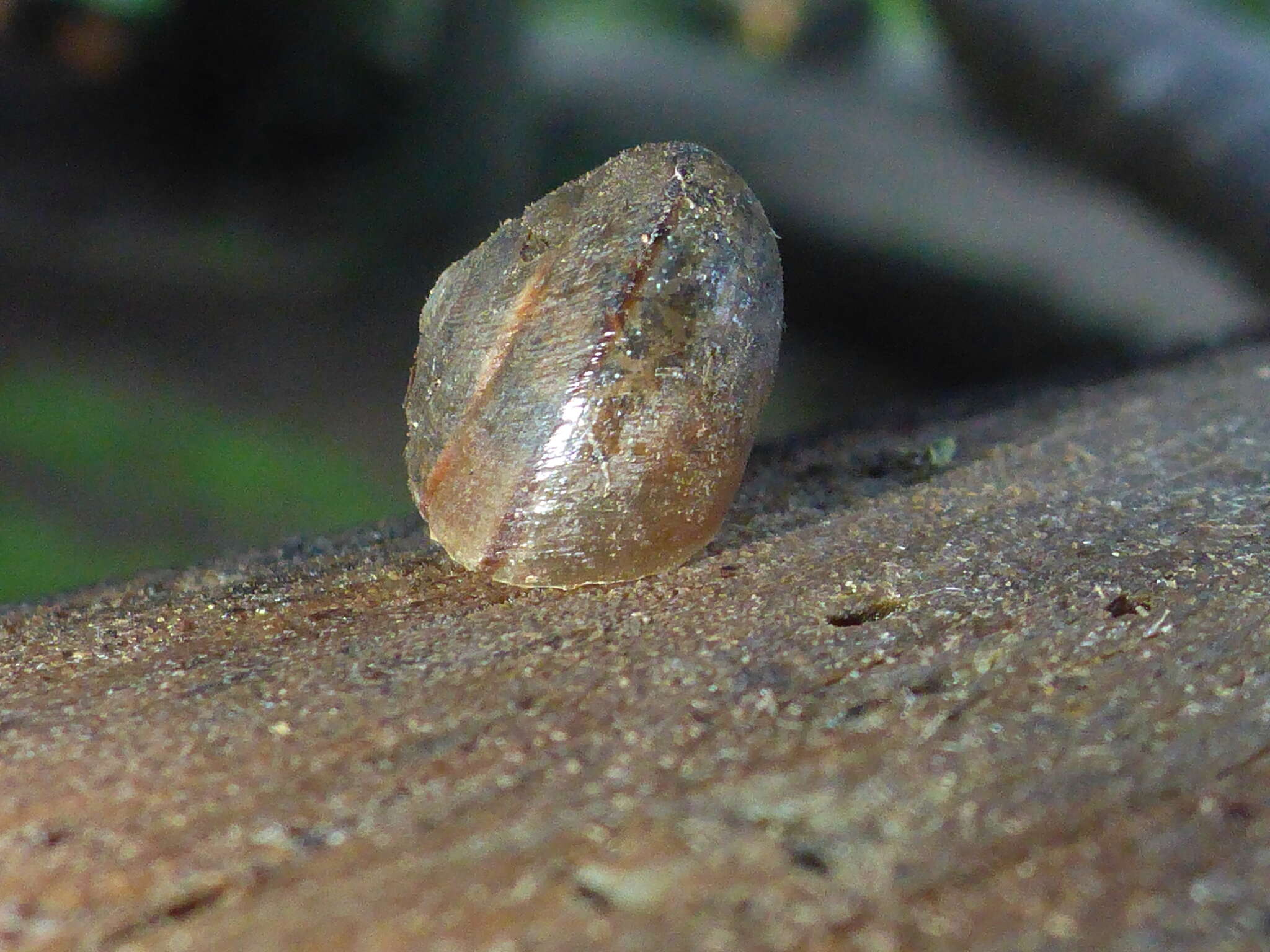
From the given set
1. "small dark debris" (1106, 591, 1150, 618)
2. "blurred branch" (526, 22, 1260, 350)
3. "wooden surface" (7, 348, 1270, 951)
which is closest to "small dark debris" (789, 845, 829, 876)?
"wooden surface" (7, 348, 1270, 951)

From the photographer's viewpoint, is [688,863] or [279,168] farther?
[279,168]

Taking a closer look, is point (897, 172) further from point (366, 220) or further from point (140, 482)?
point (140, 482)

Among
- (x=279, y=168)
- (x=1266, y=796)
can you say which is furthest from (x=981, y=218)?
(x=1266, y=796)

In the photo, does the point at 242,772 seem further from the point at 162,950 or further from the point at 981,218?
the point at 981,218

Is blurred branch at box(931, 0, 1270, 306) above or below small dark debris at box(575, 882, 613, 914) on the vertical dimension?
above

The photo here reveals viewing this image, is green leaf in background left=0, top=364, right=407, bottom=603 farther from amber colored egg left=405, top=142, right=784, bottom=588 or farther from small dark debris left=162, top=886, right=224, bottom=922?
small dark debris left=162, top=886, right=224, bottom=922
